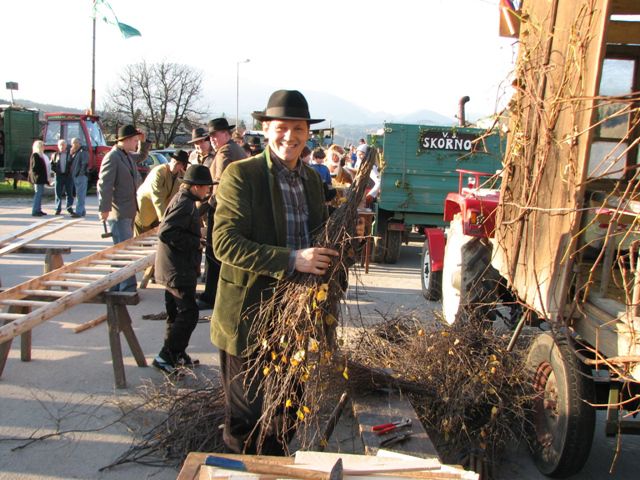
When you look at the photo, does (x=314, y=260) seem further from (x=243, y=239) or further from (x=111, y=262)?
(x=111, y=262)

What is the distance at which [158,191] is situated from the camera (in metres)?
6.99

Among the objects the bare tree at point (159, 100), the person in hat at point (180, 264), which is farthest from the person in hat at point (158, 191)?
the bare tree at point (159, 100)

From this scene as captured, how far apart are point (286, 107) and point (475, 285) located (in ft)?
8.88

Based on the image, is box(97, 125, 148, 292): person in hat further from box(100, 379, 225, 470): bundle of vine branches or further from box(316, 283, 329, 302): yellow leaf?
box(316, 283, 329, 302): yellow leaf

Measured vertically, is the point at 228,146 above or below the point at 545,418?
above

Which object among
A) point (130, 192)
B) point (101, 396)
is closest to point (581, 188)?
point (101, 396)

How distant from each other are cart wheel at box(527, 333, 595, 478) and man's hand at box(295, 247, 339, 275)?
162 cm

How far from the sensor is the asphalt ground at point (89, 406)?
11.8ft

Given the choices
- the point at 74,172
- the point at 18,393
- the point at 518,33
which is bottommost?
the point at 18,393

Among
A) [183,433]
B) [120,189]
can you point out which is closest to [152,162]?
[120,189]

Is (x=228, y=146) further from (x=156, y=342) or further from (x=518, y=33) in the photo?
(x=518, y=33)

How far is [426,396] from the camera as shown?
373 centimetres

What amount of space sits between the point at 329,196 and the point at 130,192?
370 cm

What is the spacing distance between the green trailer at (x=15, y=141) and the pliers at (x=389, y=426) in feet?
74.3
